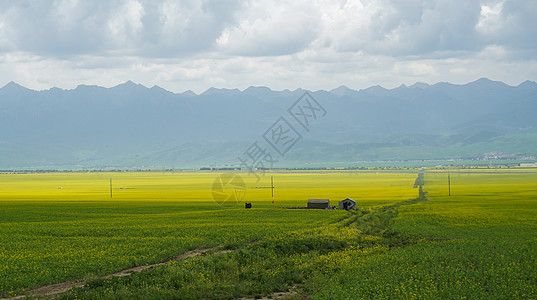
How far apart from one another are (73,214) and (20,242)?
71.8 ft

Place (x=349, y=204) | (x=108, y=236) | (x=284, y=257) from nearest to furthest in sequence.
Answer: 1. (x=284, y=257)
2. (x=108, y=236)
3. (x=349, y=204)

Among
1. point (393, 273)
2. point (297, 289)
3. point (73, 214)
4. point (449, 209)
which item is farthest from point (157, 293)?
point (449, 209)

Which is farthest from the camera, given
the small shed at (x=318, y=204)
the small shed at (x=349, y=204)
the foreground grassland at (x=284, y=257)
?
the small shed at (x=318, y=204)

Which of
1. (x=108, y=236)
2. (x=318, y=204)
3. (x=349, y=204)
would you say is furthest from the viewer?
(x=318, y=204)

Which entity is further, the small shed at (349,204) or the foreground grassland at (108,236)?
the small shed at (349,204)

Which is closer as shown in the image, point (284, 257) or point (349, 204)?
point (284, 257)

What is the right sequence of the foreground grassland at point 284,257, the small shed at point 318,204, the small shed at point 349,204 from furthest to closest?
1. the small shed at point 318,204
2. the small shed at point 349,204
3. the foreground grassland at point 284,257

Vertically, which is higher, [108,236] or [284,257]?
[108,236]

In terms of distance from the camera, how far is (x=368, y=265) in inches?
981

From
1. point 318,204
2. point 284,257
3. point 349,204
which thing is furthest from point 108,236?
point 349,204

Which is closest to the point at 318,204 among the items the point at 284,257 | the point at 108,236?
the point at 108,236

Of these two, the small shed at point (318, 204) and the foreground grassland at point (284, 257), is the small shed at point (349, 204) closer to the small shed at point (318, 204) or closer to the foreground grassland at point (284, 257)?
the small shed at point (318, 204)

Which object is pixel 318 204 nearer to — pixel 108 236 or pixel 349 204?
pixel 349 204

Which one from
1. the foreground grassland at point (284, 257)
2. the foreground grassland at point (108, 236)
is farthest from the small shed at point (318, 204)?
the foreground grassland at point (284, 257)
